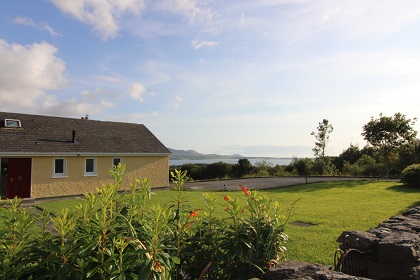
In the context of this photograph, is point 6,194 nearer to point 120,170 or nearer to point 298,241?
point 298,241

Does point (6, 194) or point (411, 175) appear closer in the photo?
point (6, 194)

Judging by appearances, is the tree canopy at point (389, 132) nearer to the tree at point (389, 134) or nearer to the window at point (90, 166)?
the tree at point (389, 134)

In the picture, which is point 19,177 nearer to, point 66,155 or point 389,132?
point 66,155

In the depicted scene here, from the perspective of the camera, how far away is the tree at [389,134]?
30906 mm

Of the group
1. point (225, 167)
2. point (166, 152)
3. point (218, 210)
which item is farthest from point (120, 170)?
point (225, 167)

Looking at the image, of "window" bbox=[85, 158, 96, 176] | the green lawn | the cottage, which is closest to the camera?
the green lawn

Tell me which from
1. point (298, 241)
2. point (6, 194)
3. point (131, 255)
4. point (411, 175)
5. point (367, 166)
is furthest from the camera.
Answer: point (367, 166)

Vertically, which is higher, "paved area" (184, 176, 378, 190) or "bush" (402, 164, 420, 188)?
"bush" (402, 164, 420, 188)

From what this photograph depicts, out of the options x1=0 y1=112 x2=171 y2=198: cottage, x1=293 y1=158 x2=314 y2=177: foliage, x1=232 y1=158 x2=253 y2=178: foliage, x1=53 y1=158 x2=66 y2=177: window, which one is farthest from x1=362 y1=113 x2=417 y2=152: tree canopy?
x1=53 y1=158 x2=66 y2=177: window

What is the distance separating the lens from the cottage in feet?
62.2

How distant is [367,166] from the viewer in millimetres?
35719

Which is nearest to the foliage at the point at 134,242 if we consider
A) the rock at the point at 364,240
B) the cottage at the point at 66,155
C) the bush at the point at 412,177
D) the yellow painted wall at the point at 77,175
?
the rock at the point at 364,240

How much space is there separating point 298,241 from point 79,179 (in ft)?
55.6

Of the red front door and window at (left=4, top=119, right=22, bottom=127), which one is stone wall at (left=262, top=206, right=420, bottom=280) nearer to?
the red front door
